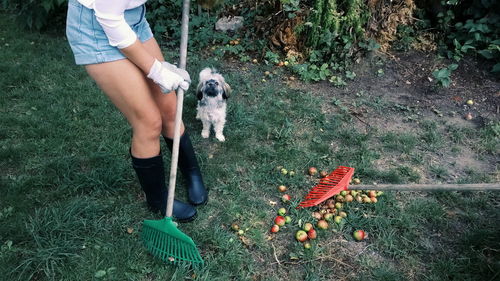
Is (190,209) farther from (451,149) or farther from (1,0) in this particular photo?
(1,0)

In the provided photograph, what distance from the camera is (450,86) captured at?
14.8ft

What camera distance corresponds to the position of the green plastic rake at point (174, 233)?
7.31 feet

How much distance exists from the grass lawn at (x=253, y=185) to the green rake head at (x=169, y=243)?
0.07m

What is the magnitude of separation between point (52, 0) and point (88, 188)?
348 cm

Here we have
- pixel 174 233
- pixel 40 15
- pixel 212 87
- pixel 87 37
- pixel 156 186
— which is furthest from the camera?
pixel 40 15

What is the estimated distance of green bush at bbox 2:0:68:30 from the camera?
5.38 m

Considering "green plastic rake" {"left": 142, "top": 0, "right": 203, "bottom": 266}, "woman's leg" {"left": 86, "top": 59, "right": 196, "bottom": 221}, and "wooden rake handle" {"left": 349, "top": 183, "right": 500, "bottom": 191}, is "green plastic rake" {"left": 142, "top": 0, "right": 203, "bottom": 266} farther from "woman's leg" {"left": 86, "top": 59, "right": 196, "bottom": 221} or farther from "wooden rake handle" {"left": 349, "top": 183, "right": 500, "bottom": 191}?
"wooden rake handle" {"left": 349, "top": 183, "right": 500, "bottom": 191}

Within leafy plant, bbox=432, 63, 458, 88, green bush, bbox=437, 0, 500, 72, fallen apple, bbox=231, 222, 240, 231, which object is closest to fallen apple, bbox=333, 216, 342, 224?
fallen apple, bbox=231, 222, 240, 231

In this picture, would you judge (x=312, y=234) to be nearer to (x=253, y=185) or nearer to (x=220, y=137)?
(x=253, y=185)

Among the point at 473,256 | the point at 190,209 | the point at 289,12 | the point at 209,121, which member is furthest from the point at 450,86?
the point at 190,209

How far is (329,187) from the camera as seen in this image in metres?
2.90

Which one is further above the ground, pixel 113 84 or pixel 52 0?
pixel 113 84

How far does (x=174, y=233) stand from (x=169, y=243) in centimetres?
12

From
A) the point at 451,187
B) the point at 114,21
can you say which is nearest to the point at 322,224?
the point at 451,187
